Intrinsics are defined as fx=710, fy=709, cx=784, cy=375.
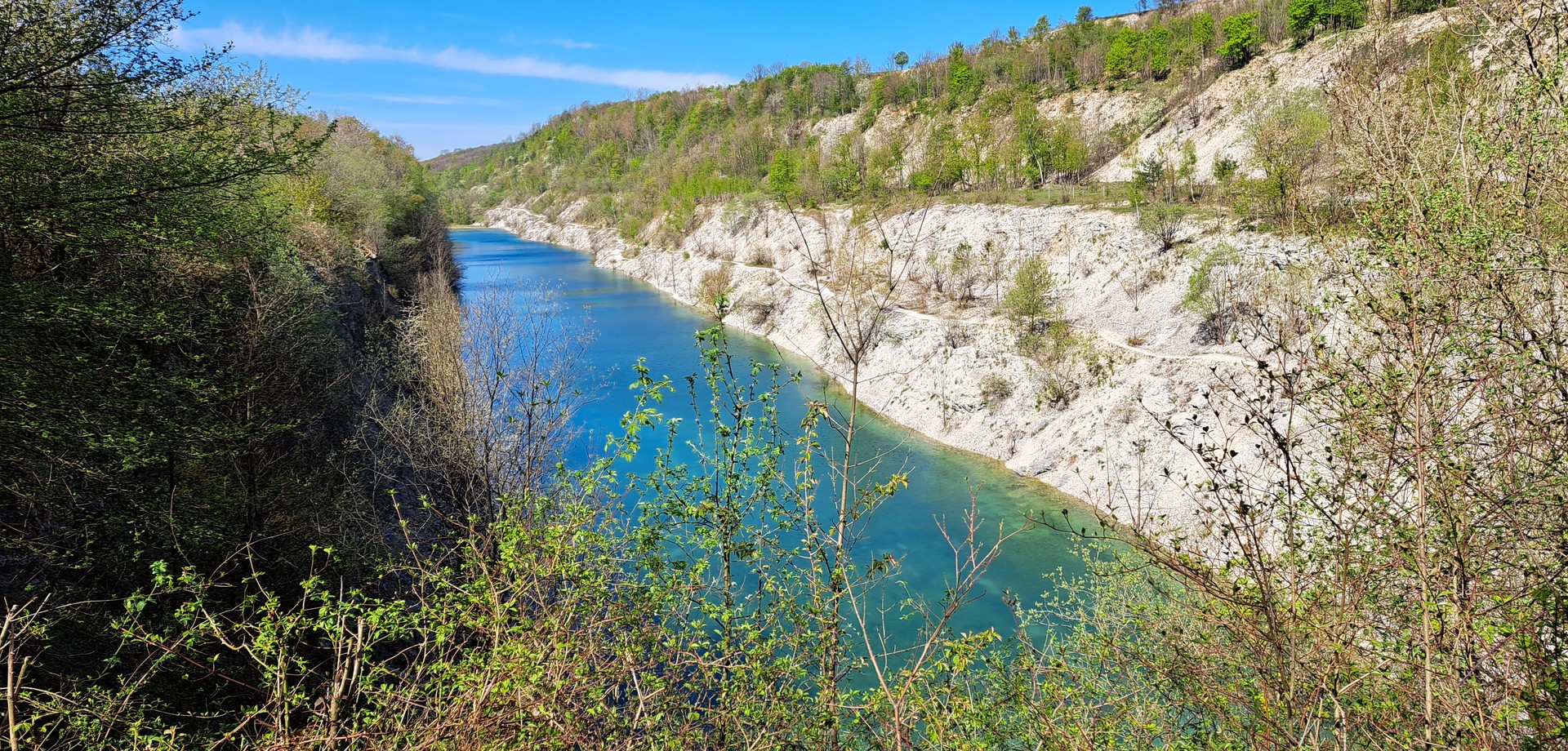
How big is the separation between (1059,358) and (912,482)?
7.23 meters

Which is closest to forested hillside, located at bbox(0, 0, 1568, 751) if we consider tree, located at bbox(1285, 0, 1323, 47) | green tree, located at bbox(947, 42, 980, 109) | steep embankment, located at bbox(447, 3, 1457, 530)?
steep embankment, located at bbox(447, 3, 1457, 530)

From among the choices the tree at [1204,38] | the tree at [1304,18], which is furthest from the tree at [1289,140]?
the tree at [1204,38]

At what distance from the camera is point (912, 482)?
22.0 meters

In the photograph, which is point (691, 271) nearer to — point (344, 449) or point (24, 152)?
point (344, 449)

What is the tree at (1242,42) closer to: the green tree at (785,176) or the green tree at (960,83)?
the green tree at (960,83)

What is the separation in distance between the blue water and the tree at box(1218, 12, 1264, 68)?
4111cm

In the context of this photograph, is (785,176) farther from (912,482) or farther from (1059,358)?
(912,482)

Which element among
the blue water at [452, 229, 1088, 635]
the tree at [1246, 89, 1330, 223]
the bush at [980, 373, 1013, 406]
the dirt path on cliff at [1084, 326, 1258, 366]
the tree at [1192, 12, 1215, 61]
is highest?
the tree at [1192, 12, 1215, 61]

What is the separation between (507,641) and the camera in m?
4.52

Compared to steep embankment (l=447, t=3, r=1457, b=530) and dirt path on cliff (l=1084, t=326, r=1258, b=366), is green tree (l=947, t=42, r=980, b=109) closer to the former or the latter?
steep embankment (l=447, t=3, r=1457, b=530)

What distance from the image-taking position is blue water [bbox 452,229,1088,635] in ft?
54.0

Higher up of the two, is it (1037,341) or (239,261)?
(239,261)

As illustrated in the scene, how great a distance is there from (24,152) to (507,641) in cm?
778

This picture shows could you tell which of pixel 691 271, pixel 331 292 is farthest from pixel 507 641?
pixel 691 271
